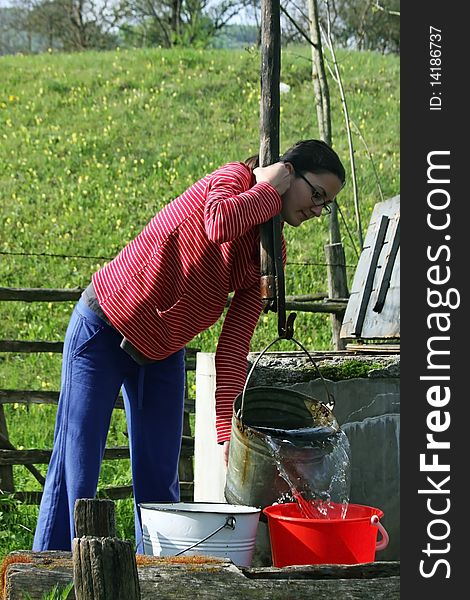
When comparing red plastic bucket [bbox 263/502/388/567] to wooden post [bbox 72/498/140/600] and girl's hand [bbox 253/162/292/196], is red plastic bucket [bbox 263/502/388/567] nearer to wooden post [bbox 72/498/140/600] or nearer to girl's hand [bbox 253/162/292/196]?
girl's hand [bbox 253/162/292/196]

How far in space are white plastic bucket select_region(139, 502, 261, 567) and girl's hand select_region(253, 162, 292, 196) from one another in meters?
1.05

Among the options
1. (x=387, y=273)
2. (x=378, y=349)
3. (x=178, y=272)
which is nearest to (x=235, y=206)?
(x=178, y=272)

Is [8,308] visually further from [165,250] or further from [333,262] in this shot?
[165,250]

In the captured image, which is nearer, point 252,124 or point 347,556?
point 347,556

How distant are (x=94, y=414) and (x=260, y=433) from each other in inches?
22.0

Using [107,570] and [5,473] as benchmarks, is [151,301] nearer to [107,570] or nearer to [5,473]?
[107,570]

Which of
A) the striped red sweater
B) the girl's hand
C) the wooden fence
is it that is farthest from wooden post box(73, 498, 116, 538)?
the wooden fence

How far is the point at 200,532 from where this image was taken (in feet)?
10.9

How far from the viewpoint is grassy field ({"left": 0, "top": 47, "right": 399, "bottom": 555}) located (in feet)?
37.3

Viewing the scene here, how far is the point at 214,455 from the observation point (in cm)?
478

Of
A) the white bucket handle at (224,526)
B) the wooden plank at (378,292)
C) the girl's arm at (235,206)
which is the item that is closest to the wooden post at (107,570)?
the white bucket handle at (224,526)

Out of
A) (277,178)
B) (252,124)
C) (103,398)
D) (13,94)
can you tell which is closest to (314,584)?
(103,398)

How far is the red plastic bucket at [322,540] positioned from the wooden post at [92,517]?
83cm

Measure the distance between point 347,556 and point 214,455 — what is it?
1.44 metres
